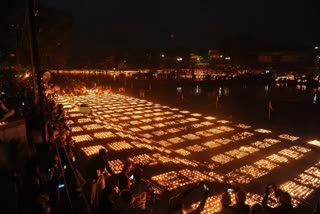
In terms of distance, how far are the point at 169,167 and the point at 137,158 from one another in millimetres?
1610

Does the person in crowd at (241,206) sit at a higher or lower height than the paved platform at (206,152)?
higher

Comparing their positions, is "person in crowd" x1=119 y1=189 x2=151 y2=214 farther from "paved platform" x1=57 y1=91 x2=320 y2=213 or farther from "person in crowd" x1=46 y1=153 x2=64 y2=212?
"paved platform" x1=57 y1=91 x2=320 y2=213

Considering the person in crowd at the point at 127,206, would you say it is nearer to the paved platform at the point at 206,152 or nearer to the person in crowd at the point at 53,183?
the person in crowd at the point at 53,183

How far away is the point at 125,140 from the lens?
14.7m

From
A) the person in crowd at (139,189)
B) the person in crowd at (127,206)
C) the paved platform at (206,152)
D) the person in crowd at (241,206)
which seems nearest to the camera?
the person in crowd at (127,206)

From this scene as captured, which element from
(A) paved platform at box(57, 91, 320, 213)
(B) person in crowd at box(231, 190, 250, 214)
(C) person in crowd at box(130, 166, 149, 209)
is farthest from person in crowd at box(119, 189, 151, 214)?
(A) paved platform at box(57, 91, 320, 213)

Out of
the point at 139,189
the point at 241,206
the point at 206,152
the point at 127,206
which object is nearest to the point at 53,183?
Answer: the point at 139,189

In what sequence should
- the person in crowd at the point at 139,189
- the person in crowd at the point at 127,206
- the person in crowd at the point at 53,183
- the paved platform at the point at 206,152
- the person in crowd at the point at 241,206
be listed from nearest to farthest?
the person in crowd at the point at 127,206 → the person in crowd at the point at 241,206 → the person in crowd at the point at 139,189 → the person in crowd at the point at 53,183 → the paved platform at the point at 206,152

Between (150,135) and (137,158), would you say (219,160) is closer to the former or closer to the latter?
(137,158)

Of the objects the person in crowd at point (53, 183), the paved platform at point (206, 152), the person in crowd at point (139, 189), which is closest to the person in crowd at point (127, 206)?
the person in crowd at point (139, 189)

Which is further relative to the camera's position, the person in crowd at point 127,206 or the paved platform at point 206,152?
the paved platform at point 206,152

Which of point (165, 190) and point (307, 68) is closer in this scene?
point (165, 190)

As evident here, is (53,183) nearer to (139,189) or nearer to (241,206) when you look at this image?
(139,189)

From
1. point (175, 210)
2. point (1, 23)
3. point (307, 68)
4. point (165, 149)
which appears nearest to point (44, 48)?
point (1, 23)
